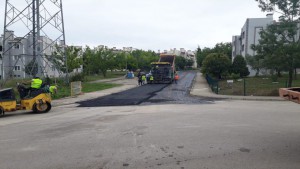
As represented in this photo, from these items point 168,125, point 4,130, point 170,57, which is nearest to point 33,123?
point 4,130

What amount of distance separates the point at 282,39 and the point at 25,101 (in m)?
16.5

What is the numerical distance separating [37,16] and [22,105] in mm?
13879

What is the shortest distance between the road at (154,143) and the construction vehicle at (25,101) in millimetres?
2285

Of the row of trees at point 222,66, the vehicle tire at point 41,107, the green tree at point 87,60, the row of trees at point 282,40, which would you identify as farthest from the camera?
the green tree at point 87,60

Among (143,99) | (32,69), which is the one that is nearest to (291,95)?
(143,99)

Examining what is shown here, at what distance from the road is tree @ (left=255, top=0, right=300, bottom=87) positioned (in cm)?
984

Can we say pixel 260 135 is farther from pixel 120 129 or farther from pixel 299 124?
pixel 120 129

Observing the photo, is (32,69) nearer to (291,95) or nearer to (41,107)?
(41,107)

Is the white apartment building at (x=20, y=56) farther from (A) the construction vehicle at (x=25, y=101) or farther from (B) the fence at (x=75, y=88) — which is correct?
(A) the construction vehicle at (x=25, y=101)

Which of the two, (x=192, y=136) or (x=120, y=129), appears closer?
(x=192, y=136)

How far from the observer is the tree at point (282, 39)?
19516mm

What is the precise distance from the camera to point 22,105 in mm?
13414

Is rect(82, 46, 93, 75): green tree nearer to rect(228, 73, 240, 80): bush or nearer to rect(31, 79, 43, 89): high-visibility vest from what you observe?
rect(228, 73, 240, 80): bush

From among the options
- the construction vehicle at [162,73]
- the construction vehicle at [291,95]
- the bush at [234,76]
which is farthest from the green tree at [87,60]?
the construction vehicle at [291,95]
